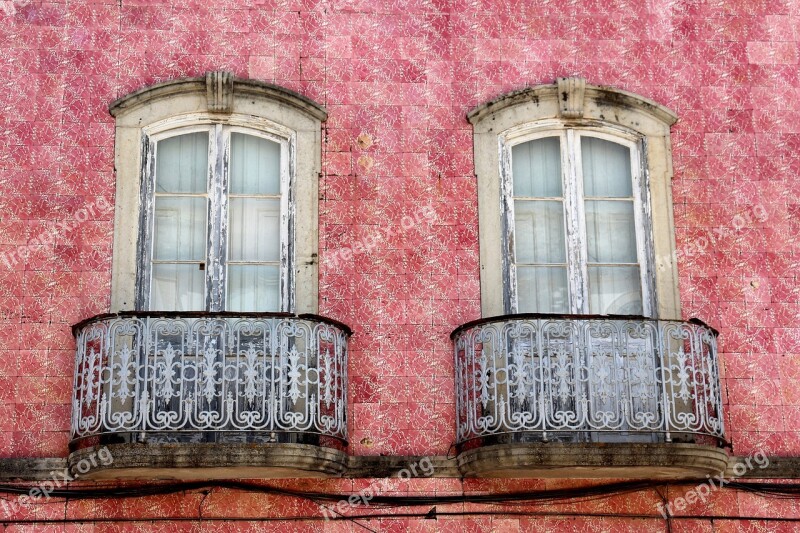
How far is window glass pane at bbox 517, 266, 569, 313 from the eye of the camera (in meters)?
10.7

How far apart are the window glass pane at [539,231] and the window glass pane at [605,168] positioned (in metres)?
0.35

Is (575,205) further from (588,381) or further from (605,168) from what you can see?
(588,381)

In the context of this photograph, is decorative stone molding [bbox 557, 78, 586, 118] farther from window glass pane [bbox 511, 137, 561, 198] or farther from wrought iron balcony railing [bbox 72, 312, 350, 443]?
wrought iron balcony railing [bbox 72, 312, 350, 443]

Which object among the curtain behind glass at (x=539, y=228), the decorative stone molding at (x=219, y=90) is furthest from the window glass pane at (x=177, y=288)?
the curtain behind glass at (x=539, y=228)

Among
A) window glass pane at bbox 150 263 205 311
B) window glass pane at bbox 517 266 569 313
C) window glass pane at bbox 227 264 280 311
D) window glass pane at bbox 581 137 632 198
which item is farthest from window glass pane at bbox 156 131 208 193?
window glass pane at bbox 581 137 632 198

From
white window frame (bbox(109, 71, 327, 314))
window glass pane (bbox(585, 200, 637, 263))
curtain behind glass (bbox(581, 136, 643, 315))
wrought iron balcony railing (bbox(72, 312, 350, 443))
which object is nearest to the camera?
wrought iron balcony railing (bbox(72, 312, 350, 443))

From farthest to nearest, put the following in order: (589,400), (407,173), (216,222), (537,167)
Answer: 1. (537,167)
2. (407,173)
3. (216,222)
4. (589,400)

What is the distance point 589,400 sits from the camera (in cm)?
960

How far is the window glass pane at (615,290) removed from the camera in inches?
424

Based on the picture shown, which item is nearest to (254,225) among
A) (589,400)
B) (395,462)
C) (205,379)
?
(205,379)

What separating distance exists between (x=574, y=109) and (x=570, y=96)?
0.11m

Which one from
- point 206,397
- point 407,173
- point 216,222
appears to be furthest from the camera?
point 407,173

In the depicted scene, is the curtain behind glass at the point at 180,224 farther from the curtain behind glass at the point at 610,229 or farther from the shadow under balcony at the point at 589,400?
the curtain behind glass at the point at 610,229

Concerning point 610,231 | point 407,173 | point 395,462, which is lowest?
point 395,462
